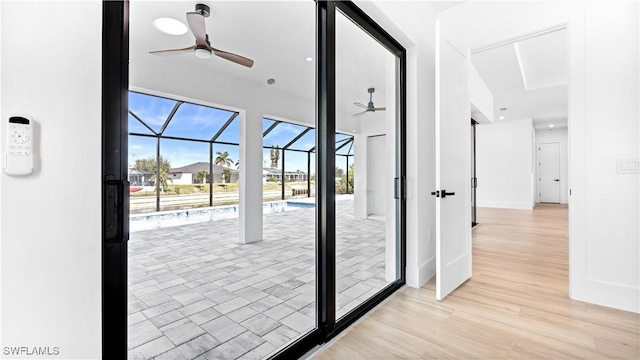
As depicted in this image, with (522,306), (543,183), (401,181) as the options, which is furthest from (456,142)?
(543,183)

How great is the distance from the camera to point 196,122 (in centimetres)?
230

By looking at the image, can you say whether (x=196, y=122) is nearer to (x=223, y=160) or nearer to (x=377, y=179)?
(x=223, y=160)

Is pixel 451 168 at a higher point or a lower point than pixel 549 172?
lower

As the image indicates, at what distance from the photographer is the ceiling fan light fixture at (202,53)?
228cm

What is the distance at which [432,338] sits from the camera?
177 cm

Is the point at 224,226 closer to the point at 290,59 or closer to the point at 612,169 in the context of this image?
the point at 290,59

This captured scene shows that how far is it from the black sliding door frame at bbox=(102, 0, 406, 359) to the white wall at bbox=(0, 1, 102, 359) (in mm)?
27

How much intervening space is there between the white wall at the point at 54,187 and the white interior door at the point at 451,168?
2209mm

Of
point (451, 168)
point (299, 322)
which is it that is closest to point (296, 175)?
point (299, 322)

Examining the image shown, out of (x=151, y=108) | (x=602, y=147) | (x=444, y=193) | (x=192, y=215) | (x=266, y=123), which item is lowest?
(x=192, y=215)

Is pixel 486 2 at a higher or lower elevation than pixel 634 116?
higher

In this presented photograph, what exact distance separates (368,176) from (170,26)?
2.01 m

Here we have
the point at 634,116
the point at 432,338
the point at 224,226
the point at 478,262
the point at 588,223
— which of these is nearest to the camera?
the point at 432,338

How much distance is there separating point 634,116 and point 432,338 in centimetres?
227
